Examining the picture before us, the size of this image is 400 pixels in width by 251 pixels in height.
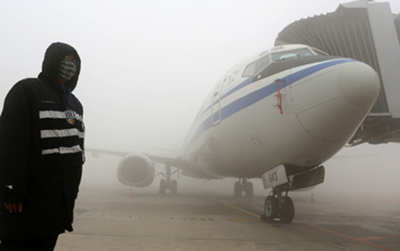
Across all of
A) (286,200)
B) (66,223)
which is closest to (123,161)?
(286,200)

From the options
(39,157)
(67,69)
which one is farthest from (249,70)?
(39,157)

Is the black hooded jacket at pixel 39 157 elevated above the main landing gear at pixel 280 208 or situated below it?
above

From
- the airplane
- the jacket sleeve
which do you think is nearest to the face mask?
the jacket sleeve

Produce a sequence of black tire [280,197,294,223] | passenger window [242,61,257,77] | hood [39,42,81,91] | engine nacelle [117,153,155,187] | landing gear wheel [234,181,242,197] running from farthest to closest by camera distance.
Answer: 1. landing gear wheel [234,181,242,197]
2. engine nacelle [117,153,155,187]
3. passenger window [242,61,257,77]
4. black tire [280,197,294,223]
5. hood [39,42,81,91]

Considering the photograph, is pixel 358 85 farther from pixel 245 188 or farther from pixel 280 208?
pixel 245 188

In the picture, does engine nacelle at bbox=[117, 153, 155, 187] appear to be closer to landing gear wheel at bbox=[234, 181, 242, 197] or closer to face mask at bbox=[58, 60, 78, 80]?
landing gear wheel at bbox=[234, 181, 242, 197]

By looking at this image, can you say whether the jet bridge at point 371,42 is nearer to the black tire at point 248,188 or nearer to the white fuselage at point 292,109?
the white fuselage at point 292,109

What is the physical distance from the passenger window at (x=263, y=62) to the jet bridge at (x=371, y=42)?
252cm

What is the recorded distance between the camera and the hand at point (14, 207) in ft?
4.23

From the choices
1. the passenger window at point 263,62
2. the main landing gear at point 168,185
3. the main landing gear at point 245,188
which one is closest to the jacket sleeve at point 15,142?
the passenger window at point 263,62

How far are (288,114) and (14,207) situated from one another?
357cm

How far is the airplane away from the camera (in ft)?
11.4

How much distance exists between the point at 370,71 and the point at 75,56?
3.57 meters

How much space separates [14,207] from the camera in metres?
1.30
